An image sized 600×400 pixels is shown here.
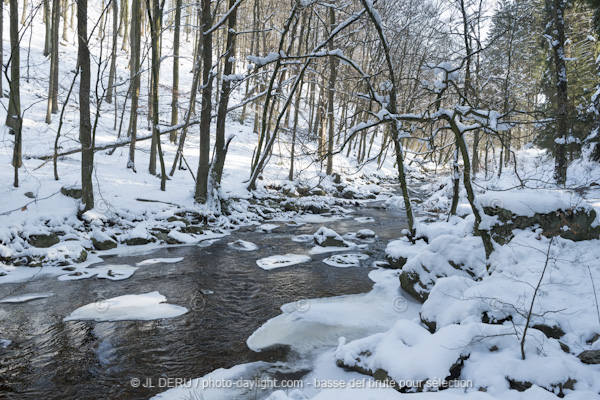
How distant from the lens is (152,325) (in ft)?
17.9

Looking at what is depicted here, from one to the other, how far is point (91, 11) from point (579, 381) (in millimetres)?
53818

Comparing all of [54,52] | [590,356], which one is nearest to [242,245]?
[590,356]

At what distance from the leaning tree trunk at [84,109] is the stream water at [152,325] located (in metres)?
2.39

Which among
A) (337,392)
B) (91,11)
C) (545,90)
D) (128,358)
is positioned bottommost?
(128,358)

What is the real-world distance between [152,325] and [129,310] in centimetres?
75

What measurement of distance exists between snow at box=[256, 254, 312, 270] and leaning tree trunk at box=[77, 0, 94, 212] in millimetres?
5156

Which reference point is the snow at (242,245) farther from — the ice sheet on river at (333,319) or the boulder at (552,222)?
the boulder at (552,222)

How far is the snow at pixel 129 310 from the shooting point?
5.66 m

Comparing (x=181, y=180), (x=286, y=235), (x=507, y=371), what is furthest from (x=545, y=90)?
(x=507, y=371)

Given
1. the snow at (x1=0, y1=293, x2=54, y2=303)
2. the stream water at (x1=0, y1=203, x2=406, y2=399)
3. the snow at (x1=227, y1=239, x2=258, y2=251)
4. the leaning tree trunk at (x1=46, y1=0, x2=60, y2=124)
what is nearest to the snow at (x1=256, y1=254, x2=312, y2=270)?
the stream water at (x1=0, y1=203, x2=406, y2=399)

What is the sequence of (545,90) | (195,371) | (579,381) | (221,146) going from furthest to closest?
1. (545,90)
2. (221,146)
3. (195,371)
4. (579,381)

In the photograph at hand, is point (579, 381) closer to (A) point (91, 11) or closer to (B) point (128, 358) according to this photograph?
(B) point (128, 358)

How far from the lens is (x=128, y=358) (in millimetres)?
4547

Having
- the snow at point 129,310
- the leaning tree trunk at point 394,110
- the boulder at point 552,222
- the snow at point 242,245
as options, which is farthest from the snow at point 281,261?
the boulder at point 552,222
